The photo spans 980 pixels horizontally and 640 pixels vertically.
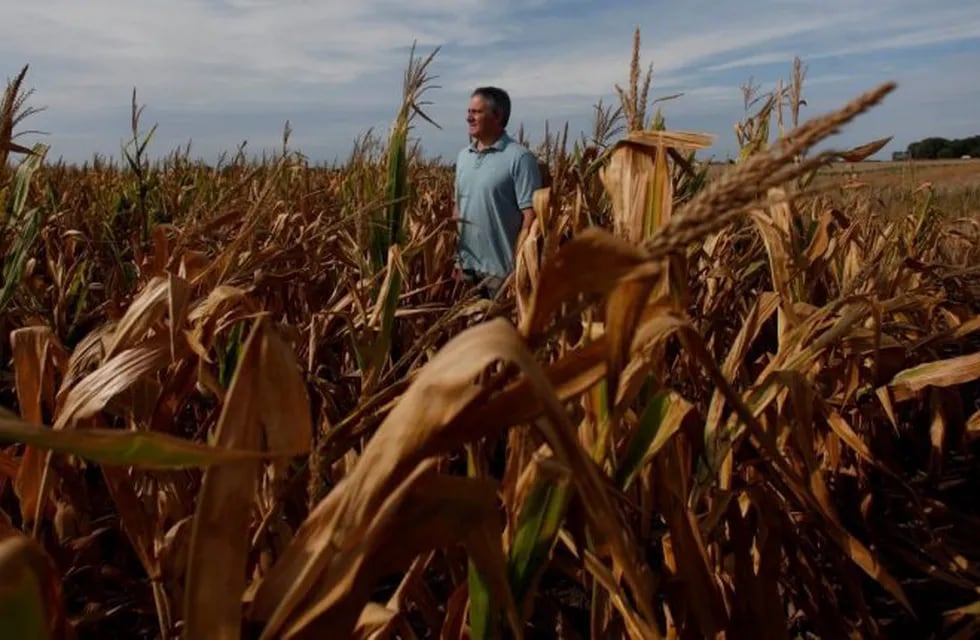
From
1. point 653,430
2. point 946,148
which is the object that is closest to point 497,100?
point 653,430

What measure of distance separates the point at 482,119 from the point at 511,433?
287 cm

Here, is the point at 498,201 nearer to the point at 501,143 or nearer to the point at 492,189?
the point at 492,189

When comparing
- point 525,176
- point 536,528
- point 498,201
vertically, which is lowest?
point 536,528

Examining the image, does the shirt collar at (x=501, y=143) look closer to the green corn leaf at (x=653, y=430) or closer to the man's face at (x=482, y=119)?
the man's face at (x=482, y=119)

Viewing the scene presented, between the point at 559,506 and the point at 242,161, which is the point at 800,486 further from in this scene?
the point at 242,161

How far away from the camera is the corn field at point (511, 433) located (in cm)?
79

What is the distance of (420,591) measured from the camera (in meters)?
1.70

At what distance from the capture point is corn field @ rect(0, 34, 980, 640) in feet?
2.59

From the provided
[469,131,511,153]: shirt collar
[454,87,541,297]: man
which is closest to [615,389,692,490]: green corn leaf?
[454,87,541,297]: man

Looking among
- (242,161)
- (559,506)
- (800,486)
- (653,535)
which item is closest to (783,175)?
(559,506)

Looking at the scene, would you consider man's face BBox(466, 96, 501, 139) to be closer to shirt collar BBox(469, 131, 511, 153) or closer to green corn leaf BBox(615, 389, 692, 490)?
shirt collar BBox(469, 131, 511, 153)

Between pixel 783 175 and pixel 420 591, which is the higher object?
pixel 783 175

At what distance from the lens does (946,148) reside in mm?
47375

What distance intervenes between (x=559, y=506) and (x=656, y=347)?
35cm
